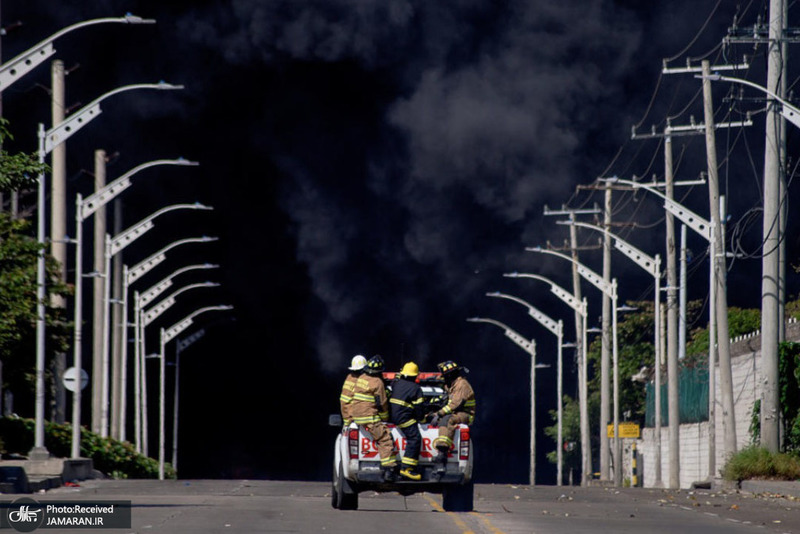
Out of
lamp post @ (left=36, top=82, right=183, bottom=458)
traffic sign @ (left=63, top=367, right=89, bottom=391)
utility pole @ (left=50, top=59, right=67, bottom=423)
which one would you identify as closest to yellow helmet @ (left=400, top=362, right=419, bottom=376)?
lamp post @ (left=36, top=82, right=183, bottom=458)

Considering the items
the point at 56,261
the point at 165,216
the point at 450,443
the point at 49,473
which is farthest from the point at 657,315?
the point at 165,216

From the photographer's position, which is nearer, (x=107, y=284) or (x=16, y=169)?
(x=16, y=169)

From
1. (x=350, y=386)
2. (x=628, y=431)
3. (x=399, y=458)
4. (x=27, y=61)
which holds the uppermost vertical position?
(x=27, y=61)

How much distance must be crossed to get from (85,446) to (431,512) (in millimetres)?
31881

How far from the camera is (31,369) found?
5116cm

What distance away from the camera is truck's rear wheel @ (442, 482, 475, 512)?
83.3 ft

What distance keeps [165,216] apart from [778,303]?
84222mm

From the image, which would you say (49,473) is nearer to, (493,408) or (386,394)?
(386,394)

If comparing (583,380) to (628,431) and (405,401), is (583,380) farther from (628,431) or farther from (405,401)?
(405,401)

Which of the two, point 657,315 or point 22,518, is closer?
point 22,518

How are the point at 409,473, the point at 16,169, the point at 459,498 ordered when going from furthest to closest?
1. the point at 16,169
2. the point at 459,498
3. the point at 409,473

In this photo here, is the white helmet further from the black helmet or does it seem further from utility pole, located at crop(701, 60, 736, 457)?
utility pole, located at crop(701, 60, 736, 457)

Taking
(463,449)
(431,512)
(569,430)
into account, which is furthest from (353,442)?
(569,430)

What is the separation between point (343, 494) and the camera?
2506cm
